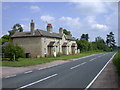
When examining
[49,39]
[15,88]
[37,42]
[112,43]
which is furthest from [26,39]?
[112,43]

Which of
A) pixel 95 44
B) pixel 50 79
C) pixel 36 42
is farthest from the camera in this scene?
pixel 95 44

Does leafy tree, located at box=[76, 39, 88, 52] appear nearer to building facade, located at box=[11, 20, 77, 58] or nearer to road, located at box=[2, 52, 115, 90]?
building facade, located at box=[11, 20, 77, 58]

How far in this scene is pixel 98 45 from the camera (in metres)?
112

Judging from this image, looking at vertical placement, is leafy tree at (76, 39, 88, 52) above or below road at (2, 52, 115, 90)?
above

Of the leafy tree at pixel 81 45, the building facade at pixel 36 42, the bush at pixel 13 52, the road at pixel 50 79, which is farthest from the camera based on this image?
the leafy tree at pixel 81 45

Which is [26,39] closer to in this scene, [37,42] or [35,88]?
[37,42]

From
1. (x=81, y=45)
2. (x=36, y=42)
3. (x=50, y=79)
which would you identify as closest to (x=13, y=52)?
(x=36, y=42)

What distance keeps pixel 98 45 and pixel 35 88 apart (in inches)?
4136

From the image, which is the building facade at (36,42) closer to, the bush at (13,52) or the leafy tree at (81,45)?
the bush at (13,52)

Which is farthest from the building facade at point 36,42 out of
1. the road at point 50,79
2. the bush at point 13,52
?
the road at point 50,79

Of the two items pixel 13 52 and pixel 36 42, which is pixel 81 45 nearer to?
pixel 36 42

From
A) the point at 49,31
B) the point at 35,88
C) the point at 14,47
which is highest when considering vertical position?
the point at 49,31

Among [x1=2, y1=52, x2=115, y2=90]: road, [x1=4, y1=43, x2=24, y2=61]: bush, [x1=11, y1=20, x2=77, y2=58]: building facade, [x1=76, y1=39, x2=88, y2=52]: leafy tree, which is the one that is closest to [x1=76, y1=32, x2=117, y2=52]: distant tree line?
[x1=76, y1=39, x2=88, y2=52]: leafy tree

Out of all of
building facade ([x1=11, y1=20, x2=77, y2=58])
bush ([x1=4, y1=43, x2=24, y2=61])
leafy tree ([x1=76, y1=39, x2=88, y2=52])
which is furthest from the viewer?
leafy tree ([x1=76, y1=39, x2=88, y2=52])
